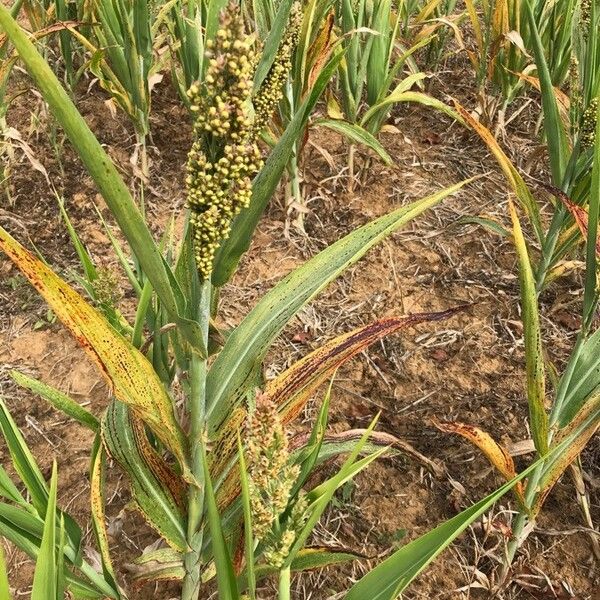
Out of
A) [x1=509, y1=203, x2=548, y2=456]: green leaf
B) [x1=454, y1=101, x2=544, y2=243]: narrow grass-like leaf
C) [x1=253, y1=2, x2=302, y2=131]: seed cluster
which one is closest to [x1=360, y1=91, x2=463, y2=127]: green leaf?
[x1=454, y1=101, x2=544, y2=243]: narrow grass-like leaf

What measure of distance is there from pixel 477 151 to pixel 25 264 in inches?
88.4

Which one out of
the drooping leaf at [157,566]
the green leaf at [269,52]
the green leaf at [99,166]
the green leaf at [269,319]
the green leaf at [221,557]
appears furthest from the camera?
the drooping leaf at [157,566]

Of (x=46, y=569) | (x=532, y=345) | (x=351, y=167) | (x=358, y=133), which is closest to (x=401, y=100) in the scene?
(x=358, y=133)

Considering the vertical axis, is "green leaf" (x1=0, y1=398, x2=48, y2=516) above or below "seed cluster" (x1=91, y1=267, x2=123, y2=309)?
below

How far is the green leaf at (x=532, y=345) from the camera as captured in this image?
42.1 inches

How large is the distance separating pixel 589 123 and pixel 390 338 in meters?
0.84

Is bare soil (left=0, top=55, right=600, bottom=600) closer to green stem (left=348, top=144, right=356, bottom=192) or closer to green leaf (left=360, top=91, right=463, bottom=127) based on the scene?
green stem (left=348, top=144, right=356, bottom=192)

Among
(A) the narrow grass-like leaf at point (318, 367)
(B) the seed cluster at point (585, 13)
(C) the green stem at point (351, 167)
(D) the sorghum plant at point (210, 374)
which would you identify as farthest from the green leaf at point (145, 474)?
(B) the seed cluster at point (585, 13)

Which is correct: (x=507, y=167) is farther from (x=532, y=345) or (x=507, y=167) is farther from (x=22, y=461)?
(x=22, y=461)

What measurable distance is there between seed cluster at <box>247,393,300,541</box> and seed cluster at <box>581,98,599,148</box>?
3.75ft

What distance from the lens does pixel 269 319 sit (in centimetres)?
98

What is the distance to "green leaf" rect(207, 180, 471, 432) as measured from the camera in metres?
0.97

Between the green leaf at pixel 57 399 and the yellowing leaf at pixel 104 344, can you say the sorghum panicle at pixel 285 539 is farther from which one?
the green leaf at pixel 57 399

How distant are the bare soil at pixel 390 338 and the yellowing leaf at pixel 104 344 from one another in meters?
0.50
